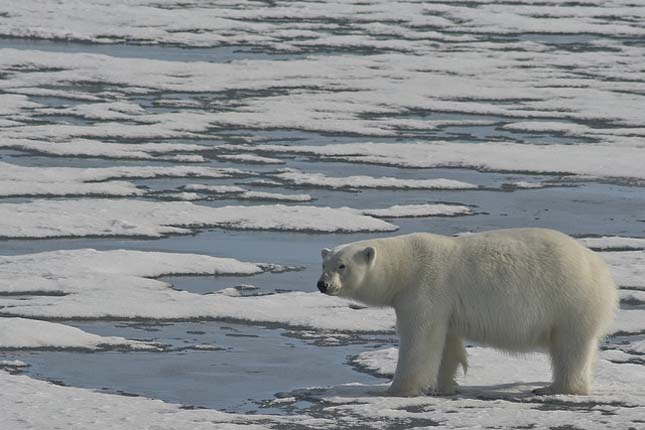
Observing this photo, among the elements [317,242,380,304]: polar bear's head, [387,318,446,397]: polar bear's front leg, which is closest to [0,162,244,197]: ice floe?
[317,242,380,304]: polar bear's head

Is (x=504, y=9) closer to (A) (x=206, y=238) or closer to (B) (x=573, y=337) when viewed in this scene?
(A) (x=206, y=238)

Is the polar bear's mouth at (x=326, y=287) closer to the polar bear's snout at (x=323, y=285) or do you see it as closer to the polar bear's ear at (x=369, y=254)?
the polar bear's snout at (x=323, y=285)

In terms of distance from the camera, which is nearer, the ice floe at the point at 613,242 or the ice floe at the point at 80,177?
the ice floe at the point at 613,242

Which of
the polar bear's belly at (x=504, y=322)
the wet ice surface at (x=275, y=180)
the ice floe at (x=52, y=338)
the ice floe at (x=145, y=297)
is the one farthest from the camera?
the ice floe at (x=145, y=297)

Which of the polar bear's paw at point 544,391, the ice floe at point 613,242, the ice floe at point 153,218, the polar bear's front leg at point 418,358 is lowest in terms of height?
the ice floe at point 153,218

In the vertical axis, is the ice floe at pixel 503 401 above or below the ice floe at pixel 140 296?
above

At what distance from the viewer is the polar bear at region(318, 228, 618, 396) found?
269 inches

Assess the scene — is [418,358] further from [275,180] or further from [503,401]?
[275,180]

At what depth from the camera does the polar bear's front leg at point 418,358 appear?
677 centimetres

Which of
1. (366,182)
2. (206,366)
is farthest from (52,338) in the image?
(366,182)

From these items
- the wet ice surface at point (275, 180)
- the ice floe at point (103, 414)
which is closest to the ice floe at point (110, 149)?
the wet ice surface at point (275, 180)

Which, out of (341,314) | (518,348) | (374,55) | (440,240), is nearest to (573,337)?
(518,348)

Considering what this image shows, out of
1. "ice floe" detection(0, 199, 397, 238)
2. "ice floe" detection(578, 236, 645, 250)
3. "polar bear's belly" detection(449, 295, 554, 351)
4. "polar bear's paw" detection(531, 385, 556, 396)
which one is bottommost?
"ice floe" detection(0, 199, 397, 238)

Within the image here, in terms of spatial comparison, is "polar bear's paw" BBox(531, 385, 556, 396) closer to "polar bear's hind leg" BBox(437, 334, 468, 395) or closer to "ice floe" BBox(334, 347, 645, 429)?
"ice floe" BBox(334, 347, 645, 429)
